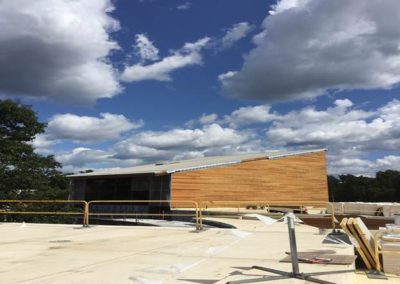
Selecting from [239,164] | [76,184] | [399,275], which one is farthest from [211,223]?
[76,184]

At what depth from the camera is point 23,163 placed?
3384 cm

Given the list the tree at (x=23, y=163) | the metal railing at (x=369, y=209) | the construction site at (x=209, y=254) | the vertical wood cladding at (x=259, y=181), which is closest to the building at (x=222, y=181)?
the vertical wood cladding at (x=259, y=181)

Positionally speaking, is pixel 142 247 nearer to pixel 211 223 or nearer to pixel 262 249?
pixel 262 249

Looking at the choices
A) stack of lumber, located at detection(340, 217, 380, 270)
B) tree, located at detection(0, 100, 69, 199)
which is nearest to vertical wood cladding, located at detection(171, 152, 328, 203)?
tree, located at detection(0, 100, 69, 199)

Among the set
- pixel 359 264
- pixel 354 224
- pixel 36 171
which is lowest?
pixel 359 264

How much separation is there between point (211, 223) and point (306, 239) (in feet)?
33.2

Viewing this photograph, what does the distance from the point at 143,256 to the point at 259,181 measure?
108 ft

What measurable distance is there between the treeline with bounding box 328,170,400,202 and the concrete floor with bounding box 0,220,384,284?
75.2 m

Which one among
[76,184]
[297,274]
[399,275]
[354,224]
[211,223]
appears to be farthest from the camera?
[76,184]

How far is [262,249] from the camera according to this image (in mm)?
10828

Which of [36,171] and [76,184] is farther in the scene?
[76,184]

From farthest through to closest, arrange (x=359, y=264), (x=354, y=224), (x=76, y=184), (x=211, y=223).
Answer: (x=76, y=184)
(x=211, y=223)
(x=359, y=264)
(x=354, y=224)

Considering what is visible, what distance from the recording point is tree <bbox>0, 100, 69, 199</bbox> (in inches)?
1296

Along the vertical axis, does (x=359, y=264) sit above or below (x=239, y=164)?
below
